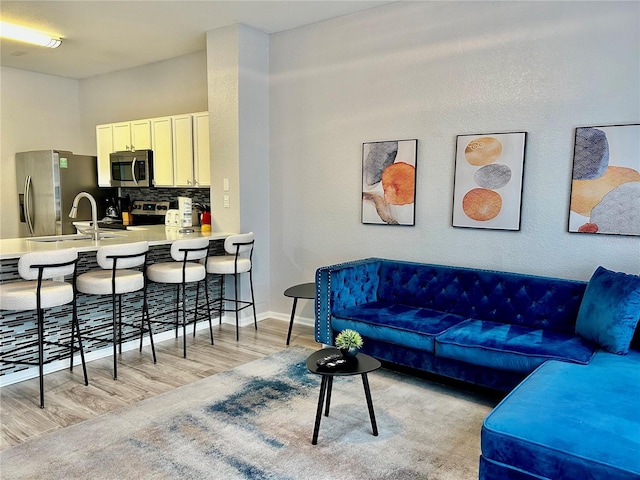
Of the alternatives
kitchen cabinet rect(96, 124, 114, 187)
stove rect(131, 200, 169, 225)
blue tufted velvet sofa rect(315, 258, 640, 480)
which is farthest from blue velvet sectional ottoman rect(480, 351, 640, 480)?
kitchen cabinet rect(96, 124, 114, 187)

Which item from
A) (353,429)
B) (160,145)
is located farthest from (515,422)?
(160,145)

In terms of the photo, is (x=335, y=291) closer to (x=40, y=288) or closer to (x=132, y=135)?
(x=40, y=288)

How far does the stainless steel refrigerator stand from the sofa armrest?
13.9ft

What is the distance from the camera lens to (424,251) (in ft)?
13.3

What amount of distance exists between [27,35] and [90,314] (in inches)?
124

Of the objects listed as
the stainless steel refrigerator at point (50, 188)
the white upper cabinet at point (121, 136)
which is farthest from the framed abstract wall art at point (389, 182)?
the stainless steel refrigerator at point (50, 188)

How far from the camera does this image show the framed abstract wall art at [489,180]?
349 cm

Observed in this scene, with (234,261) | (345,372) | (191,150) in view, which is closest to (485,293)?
(345,372)

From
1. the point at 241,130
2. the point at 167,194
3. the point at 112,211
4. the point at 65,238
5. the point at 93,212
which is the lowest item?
the point at 65,238

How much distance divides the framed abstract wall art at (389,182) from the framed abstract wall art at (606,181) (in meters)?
1.28

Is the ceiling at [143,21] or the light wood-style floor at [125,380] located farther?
the ceiling at [143,21]

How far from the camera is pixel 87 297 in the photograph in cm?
376

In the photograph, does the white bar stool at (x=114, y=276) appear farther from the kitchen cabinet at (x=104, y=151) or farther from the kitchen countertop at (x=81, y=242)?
the kitchen cabinet at (x=104, y=151)

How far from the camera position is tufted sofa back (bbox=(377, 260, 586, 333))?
315cm
